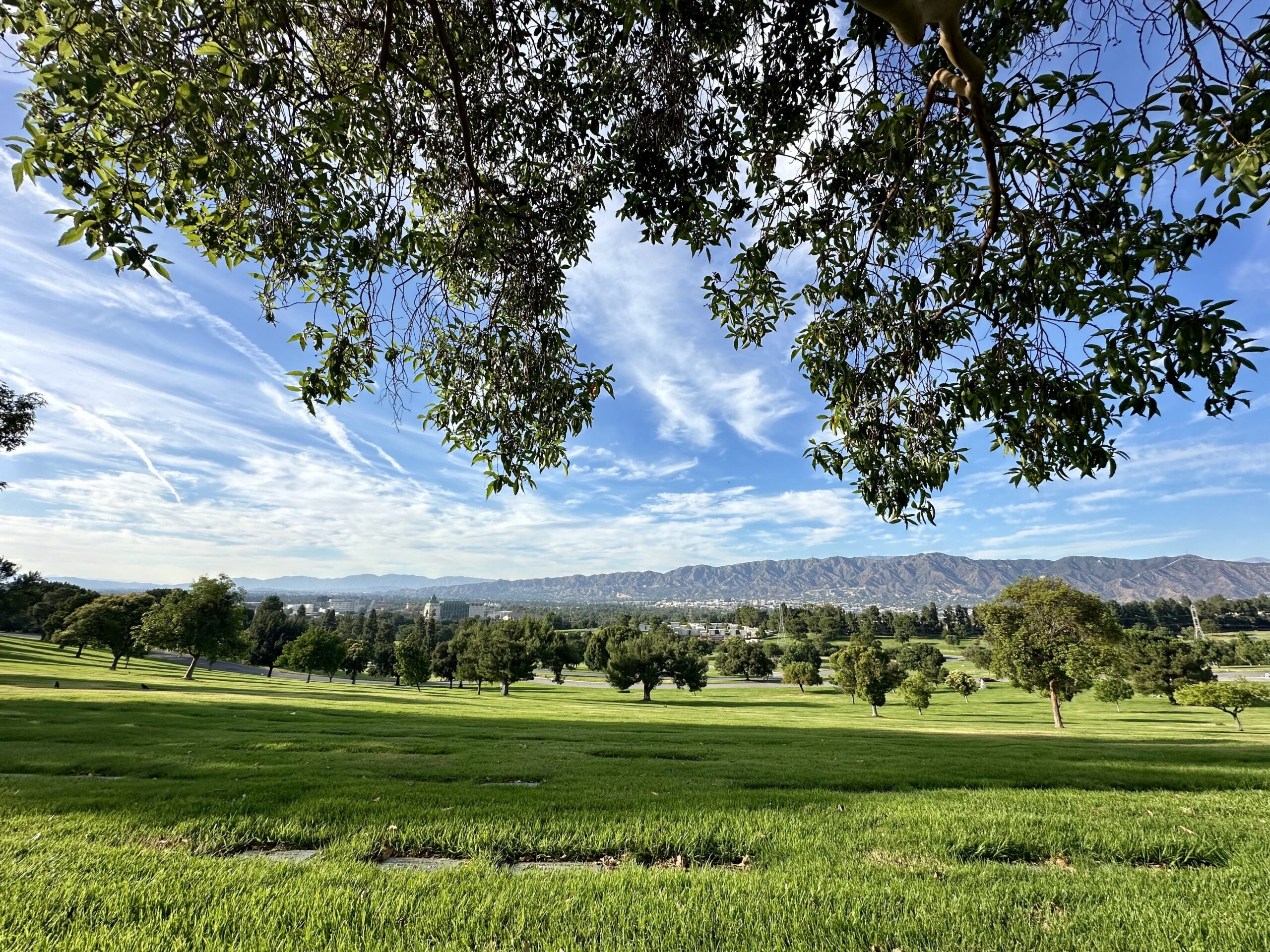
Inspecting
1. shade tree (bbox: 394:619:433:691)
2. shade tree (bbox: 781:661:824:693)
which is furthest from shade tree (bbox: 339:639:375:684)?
shade tree (bbox: 781:661:824:693)

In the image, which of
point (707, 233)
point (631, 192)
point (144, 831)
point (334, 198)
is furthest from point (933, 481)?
point (144, 831)

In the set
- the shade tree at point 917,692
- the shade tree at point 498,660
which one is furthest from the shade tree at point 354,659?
the shade tree at point 917,692

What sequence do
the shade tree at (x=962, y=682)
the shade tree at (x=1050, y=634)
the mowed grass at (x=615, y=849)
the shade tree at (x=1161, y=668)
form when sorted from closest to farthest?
the mowed grass at (x=615, y=849)
the shade tree at (x=1050, y=634)
the shade tree at (x=1161, y=668)
the shade tree at (x=962, y=682)

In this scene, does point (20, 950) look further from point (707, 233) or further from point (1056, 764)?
point (1056, 764)

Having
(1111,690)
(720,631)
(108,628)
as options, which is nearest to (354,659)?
(108,628)

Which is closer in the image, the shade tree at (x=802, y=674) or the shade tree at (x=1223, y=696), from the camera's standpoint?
the shade tree at (x=1223, y=696)

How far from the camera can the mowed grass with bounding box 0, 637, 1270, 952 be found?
2914 millimetres

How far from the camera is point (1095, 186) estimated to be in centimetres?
391

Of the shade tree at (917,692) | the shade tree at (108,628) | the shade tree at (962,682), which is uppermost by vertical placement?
the shade tree at (108,628)

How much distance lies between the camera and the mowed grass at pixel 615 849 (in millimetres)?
2914

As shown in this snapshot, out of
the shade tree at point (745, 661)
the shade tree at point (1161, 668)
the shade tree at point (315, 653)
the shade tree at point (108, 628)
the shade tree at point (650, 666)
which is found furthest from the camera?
the shade tree at point (745, 661)

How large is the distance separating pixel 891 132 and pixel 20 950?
711 cm

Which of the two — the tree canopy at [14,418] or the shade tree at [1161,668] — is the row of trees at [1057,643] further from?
the tree canopy at [14,418]

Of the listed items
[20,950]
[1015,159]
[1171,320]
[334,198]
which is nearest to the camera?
[20,950]
